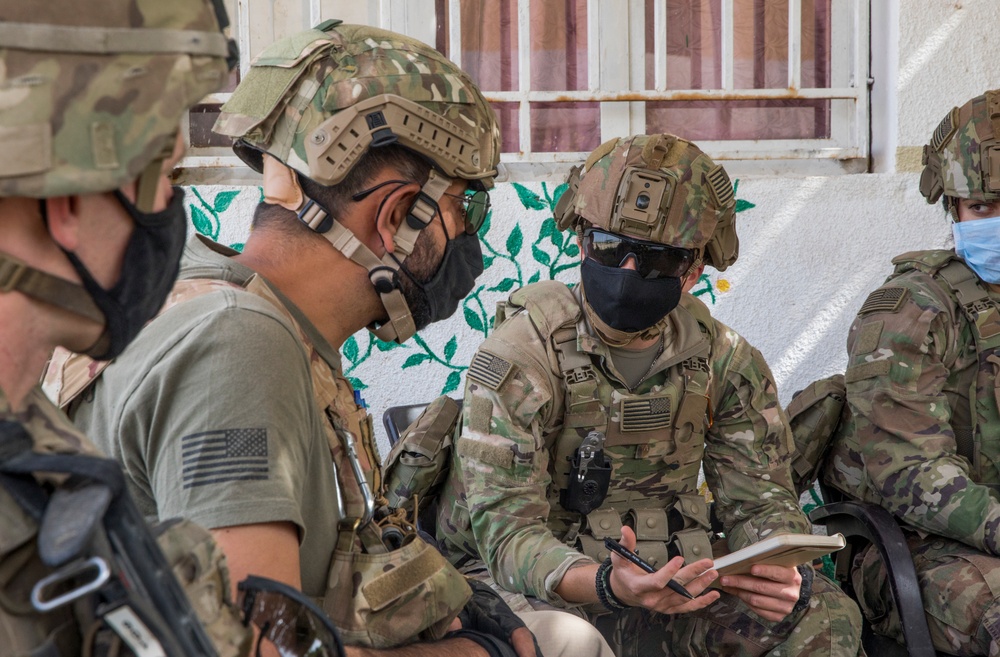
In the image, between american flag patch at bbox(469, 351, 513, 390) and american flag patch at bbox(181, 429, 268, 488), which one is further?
american flag patch at bbox(469, 351, 513, 390)

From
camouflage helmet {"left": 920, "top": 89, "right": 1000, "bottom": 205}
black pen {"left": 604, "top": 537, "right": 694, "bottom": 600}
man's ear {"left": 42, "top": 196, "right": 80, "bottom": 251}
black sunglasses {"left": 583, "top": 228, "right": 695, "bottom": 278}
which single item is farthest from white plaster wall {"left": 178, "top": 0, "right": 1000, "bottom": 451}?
man's ear {"left": 42, "top": 196, "right": 80, "bottom": 251}

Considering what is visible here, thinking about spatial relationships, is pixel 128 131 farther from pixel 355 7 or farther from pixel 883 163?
pixel 883 163

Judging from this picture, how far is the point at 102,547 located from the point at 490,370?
183 cm

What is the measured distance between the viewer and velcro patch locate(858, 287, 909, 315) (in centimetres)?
320

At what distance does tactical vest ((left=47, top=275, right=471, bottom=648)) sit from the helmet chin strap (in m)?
0.16

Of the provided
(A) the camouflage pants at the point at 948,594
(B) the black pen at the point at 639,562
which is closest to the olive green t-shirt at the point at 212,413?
(B) the black pen at the point at 639,562

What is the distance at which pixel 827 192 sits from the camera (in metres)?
3.77

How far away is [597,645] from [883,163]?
2.38 m

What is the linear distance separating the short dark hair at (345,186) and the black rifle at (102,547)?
923 millimetres

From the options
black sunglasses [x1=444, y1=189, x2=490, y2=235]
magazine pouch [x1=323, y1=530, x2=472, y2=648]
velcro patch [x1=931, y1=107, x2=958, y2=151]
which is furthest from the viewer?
velcro patch [x1=931, y1=107, x2=958, y2=151]

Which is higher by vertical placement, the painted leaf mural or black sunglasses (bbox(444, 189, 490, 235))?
black sunglasses (bbox(444, 189, 490, 235))

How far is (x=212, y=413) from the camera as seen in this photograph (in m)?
1.38

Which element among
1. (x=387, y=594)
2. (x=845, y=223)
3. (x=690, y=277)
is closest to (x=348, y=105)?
(x=387, y=594)

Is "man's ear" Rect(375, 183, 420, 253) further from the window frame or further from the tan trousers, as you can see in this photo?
the window frame
